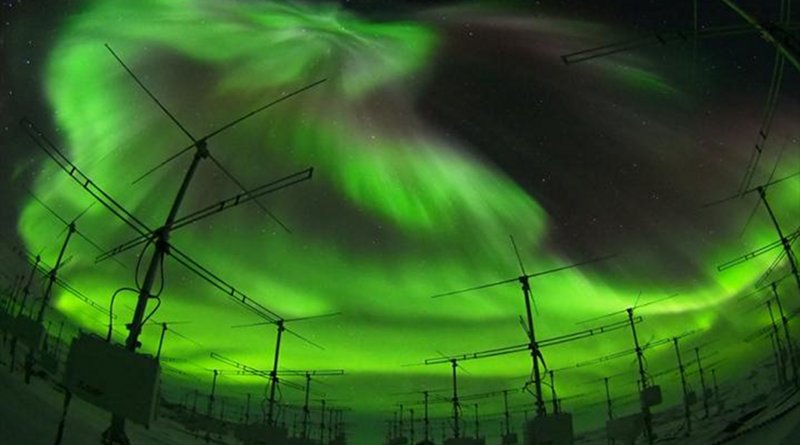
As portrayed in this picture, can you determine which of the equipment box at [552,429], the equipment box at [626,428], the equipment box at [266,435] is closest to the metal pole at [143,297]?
the equipment box at [552,429]

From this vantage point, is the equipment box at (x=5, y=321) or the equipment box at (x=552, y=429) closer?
the equipment box at (x=552, y=429)

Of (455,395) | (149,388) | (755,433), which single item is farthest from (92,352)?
(455,395)

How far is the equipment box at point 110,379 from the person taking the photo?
9.89 meters

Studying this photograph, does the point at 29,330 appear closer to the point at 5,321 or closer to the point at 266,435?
the point at 5,321

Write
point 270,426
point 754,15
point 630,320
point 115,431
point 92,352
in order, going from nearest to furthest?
point 754,15
point 92,352
point 115,431
point 270,426
point 630,320

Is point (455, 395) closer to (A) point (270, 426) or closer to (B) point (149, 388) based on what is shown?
(A) point (270, 426)

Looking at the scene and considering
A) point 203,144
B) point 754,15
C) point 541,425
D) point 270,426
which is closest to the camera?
point 754,15

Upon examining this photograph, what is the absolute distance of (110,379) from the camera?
9953mm

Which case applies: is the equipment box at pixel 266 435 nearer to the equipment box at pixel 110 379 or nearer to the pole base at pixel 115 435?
the pole base at pixel 115 435

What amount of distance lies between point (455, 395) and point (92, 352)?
45.0 m

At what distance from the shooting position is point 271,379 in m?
32.2

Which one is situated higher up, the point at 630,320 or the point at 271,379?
the point at 630,320

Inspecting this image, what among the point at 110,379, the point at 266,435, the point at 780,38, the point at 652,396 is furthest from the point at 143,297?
the point at 652,396

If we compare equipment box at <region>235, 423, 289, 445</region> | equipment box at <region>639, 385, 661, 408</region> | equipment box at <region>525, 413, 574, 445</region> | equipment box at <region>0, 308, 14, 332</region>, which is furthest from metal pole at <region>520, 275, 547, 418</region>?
equipment box at <region>0, 308, 14, 332</region>
